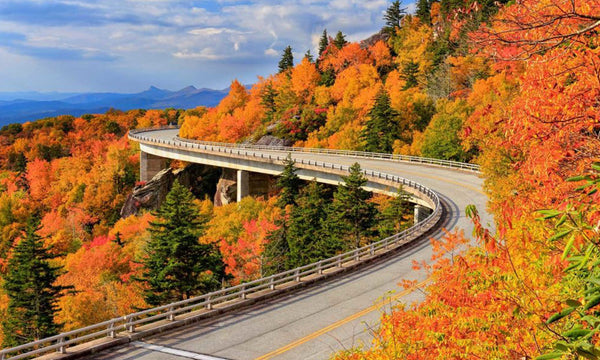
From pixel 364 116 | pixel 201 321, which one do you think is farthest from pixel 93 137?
pixel 201 321

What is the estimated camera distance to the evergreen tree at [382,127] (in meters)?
69.1

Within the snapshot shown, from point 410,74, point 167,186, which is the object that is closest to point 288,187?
point 167,186

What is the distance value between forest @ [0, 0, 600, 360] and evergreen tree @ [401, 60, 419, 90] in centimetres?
31

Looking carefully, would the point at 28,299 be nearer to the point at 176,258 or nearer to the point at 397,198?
the point at 176,258

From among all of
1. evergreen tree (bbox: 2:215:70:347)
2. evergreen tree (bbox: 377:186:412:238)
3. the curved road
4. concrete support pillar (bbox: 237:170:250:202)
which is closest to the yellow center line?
the curved road

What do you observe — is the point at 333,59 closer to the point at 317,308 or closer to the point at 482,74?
the point at 482,74

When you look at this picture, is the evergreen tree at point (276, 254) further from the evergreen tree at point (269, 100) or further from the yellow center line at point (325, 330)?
the evergreen tree at point (269, 100)

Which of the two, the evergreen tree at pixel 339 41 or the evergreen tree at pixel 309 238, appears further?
the evergreen tree at pixel 339 41

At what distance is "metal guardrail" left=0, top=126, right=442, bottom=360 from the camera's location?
592 inches

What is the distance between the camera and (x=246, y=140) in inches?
3529

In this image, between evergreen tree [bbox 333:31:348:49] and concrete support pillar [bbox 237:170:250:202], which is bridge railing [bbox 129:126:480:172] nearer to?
concrete support pillar [bbox 237:170:250:202]

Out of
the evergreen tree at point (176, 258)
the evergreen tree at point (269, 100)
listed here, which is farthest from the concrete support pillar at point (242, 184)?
the evergreen tree at point (176, 258)

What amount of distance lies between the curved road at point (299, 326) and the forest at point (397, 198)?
1754 mm

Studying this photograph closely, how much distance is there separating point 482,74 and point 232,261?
46277mm
